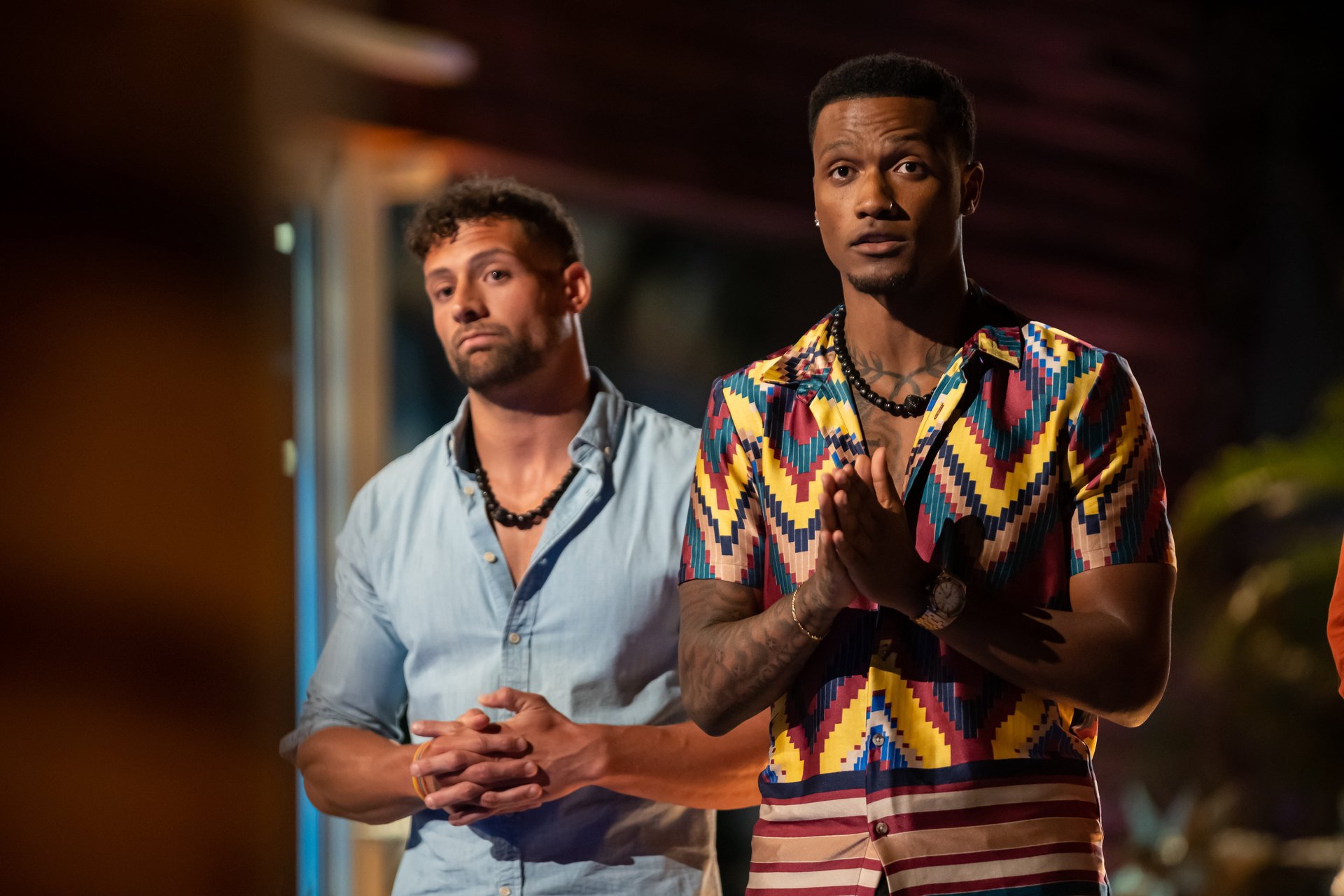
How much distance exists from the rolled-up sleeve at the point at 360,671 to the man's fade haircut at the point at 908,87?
122 cm

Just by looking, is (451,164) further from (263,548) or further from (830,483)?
(263,548)

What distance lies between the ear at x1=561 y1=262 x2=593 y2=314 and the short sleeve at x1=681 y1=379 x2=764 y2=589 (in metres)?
0.70

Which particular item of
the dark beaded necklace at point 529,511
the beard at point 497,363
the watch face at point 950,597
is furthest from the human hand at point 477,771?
the watch face at point 950,597

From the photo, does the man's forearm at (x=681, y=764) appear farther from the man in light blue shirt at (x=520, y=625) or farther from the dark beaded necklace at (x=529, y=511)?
the dark beaded necklace at (x=529, y=511)

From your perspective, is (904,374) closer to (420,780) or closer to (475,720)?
(475,720)

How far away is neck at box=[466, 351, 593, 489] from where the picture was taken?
2637 millimetres

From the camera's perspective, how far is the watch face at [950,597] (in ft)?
5.59

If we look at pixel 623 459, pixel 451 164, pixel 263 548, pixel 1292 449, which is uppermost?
pixel 451 164

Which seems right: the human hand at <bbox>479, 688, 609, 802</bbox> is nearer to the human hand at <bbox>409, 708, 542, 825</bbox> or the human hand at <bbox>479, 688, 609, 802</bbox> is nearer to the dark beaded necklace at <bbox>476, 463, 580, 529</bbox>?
the human hand at <bbox>409, 708, 542, 825</bbox>

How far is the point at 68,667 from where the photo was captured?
0.74 meters

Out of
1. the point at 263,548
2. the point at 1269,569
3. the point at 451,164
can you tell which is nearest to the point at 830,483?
the point at 263,548

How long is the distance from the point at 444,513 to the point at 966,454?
3.62 ft

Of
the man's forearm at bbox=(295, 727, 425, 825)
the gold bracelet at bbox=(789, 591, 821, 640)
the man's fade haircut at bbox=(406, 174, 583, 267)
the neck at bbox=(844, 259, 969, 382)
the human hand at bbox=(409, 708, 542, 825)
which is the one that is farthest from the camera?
the man's fade haircut at bbox=(406, 174, 583, 267)

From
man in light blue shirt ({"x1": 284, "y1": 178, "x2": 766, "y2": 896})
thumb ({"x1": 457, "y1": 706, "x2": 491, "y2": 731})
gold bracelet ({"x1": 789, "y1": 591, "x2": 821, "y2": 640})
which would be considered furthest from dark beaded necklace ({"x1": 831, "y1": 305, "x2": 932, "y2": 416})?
thumb ({"x1": 457, "y1": 706, "x2": 491, "y2": 731})
